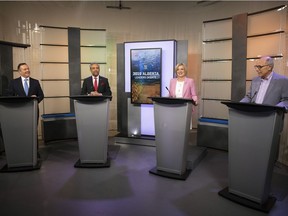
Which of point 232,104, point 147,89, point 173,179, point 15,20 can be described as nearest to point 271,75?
point 232,104

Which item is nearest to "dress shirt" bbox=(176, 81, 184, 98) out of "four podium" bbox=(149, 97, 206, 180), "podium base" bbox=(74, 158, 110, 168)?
"four podium" bbox=(149, 97, 206, 180)

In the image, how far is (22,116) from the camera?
3.40m

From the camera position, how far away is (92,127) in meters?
3.54

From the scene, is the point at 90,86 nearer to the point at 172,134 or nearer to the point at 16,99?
the point at 16,99

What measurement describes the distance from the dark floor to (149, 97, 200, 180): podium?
15cm

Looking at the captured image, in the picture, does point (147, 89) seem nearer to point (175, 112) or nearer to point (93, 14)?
point (175, 112)

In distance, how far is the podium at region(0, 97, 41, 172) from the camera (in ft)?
11.1

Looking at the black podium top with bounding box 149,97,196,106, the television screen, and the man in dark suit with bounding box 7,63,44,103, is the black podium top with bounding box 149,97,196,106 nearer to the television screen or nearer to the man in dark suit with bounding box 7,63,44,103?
the television screen

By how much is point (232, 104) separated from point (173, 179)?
1.26 m

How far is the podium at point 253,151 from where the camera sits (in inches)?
93.2

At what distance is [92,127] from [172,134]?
1.13m

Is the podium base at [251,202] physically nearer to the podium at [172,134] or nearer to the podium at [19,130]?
the podium at [172,134]

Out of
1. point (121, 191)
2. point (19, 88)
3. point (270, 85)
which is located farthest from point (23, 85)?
point (270, 85)

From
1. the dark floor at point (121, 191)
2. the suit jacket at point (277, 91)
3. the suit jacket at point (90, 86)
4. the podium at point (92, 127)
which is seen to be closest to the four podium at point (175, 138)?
the podium at point (92, 127)
